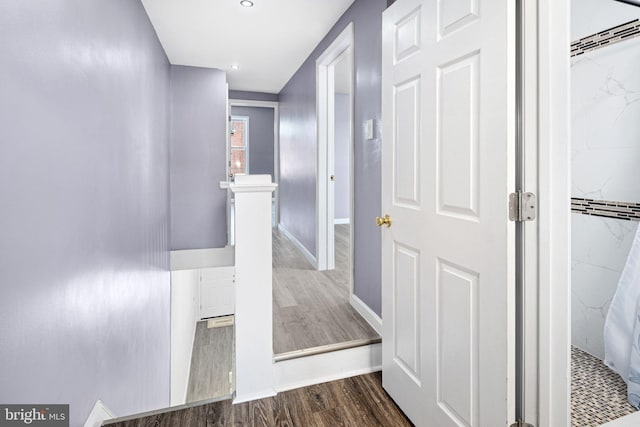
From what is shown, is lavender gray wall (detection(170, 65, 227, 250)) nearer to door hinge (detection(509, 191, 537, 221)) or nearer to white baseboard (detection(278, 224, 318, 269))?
white baseboard (detection(278, 224, 318, 269))

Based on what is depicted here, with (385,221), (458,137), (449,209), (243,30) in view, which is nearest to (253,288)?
(385,221)

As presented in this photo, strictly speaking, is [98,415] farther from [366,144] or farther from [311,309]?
[366,144]

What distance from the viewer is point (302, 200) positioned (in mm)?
4410

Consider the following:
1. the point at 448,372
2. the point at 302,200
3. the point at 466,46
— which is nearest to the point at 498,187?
the point at 466,46

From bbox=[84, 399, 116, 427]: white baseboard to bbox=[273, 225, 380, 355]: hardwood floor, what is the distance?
837mm

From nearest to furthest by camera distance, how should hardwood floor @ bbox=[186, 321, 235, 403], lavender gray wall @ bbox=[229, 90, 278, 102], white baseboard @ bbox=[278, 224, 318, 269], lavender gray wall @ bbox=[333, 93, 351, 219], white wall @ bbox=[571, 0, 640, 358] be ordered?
white wall @ bbox=[571, 0, 640, 358], white baseboard @ bbox=[278, 224, 318, 269], hardwood floor @ bbox=[186, 321, 235, 403], lavender gray wall @ bbox=[229, 90, 278, 102], lavender gray wall @ bbox=[333, 93, 351, 219]

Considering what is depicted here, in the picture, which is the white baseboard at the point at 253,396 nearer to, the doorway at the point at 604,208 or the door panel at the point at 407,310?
the door panel at the point at 407,310

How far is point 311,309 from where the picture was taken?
2570mm

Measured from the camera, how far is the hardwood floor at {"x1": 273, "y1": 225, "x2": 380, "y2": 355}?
2.11 meters

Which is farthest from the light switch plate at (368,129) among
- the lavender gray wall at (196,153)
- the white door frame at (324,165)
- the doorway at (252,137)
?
the doorway at (252,137)

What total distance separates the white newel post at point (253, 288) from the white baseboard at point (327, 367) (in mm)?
86

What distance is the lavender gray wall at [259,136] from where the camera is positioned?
836 cm

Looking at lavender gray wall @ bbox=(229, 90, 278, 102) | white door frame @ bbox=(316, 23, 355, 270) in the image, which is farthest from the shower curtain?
lavender gray wall @ bbox=(229, 90, 278, 102)

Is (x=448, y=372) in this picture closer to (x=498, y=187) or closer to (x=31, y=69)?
(x=498, y=187)
